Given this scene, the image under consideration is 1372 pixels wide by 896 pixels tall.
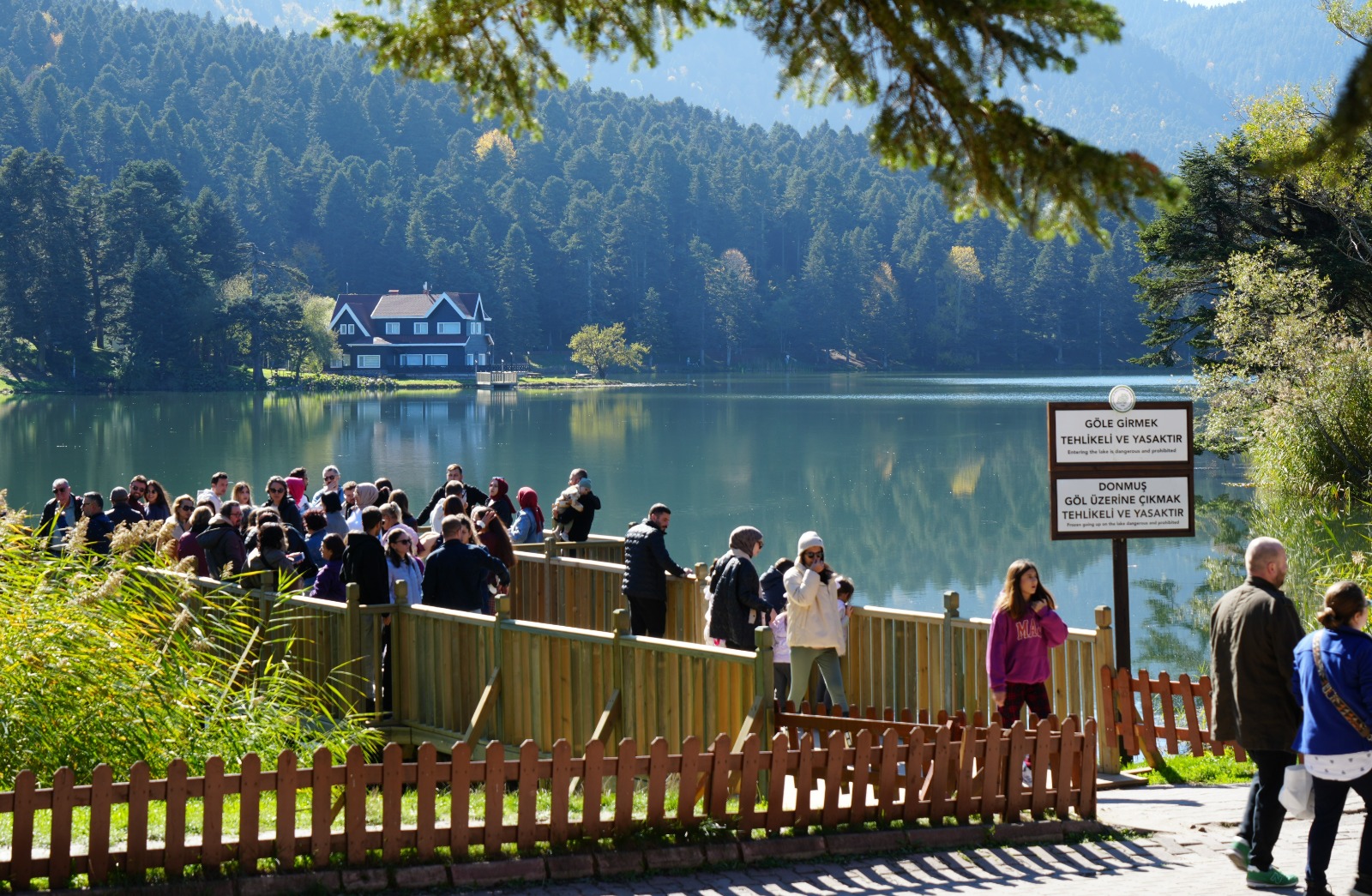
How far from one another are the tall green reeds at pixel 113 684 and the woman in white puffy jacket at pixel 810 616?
2.77 meters

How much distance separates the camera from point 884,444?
57.0 metres

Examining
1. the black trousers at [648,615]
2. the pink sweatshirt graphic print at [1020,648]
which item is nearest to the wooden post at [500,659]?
the black trousers at [648,615]

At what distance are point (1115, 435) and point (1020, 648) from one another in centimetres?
280

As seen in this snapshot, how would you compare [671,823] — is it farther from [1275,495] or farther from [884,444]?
[884,444]

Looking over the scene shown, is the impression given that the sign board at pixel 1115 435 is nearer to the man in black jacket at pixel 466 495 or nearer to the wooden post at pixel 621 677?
the wooden post at pixel 621 677

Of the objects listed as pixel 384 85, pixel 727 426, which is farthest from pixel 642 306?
pixel 727 426

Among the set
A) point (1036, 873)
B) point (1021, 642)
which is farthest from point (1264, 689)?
point (1021, 642)

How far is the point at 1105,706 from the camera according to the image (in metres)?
9.62

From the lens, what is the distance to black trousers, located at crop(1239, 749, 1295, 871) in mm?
6293

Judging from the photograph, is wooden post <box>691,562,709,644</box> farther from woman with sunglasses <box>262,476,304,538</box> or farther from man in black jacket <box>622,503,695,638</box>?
woman with sunglasses <box>262,476,304,538</box>

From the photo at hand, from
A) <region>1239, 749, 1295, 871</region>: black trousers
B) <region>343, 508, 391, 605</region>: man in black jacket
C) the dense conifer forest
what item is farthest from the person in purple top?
the dense conifer forest

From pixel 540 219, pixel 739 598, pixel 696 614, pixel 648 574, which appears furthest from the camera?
pixel 540 219

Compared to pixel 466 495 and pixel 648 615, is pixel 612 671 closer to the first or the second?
pixel 648 615

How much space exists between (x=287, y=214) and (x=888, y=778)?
14938 centimetres
